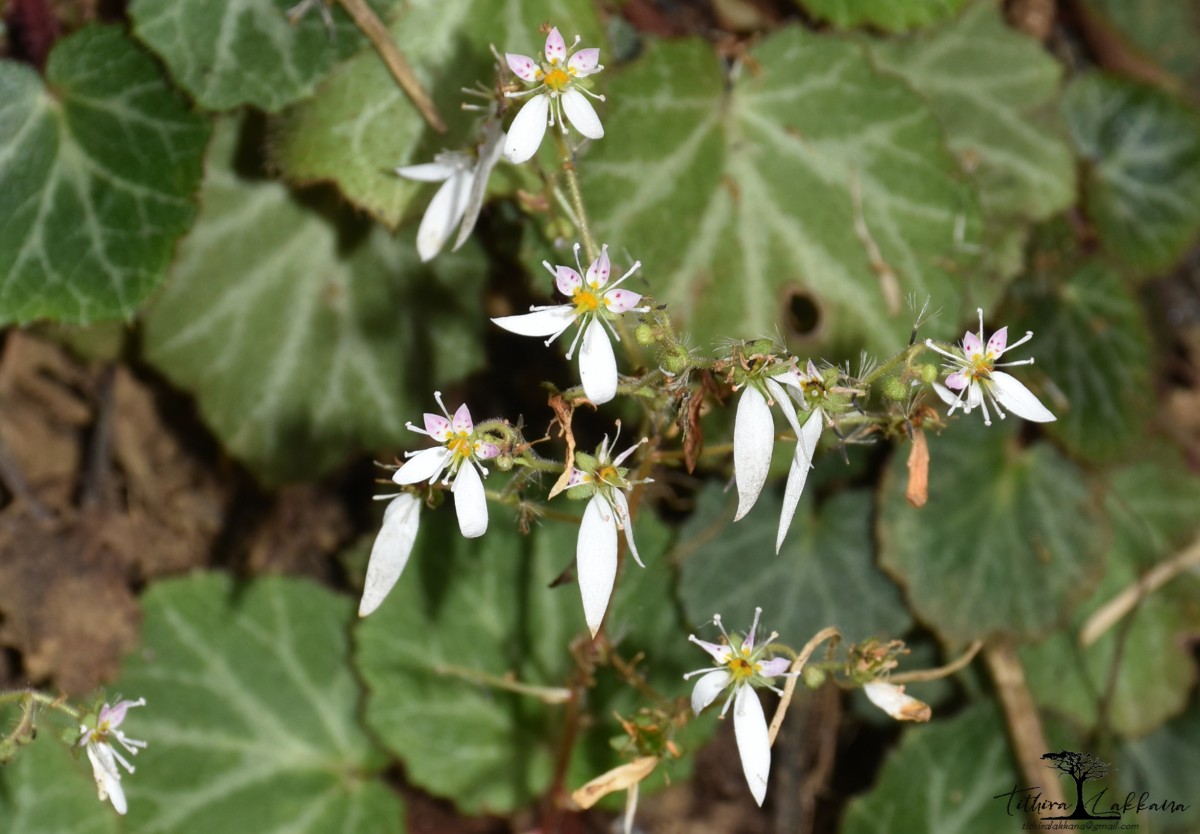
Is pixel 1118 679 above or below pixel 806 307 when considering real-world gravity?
below

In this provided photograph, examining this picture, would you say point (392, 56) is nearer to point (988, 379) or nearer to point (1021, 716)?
point (988, 379)

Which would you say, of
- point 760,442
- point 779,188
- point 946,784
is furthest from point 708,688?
point 946,784

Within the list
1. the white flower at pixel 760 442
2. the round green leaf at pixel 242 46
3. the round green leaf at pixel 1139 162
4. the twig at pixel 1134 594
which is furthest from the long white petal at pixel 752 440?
the round green leaf at pixel 1139 162

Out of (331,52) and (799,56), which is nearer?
(331,52)

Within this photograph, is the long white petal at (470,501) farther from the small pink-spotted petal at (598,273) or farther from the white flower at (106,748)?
the white flower at (106,748)

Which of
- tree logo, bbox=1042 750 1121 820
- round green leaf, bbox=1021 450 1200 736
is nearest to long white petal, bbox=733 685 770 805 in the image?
tree logo, bbox=1042 750 1121 820

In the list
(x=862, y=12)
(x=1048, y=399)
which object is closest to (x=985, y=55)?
(x=862, y=12)

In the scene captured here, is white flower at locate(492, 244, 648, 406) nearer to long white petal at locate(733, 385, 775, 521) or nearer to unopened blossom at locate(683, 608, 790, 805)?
long white petal at locate(733, 385, 775, 521)

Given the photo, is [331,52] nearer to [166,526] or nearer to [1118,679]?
[166,526]
